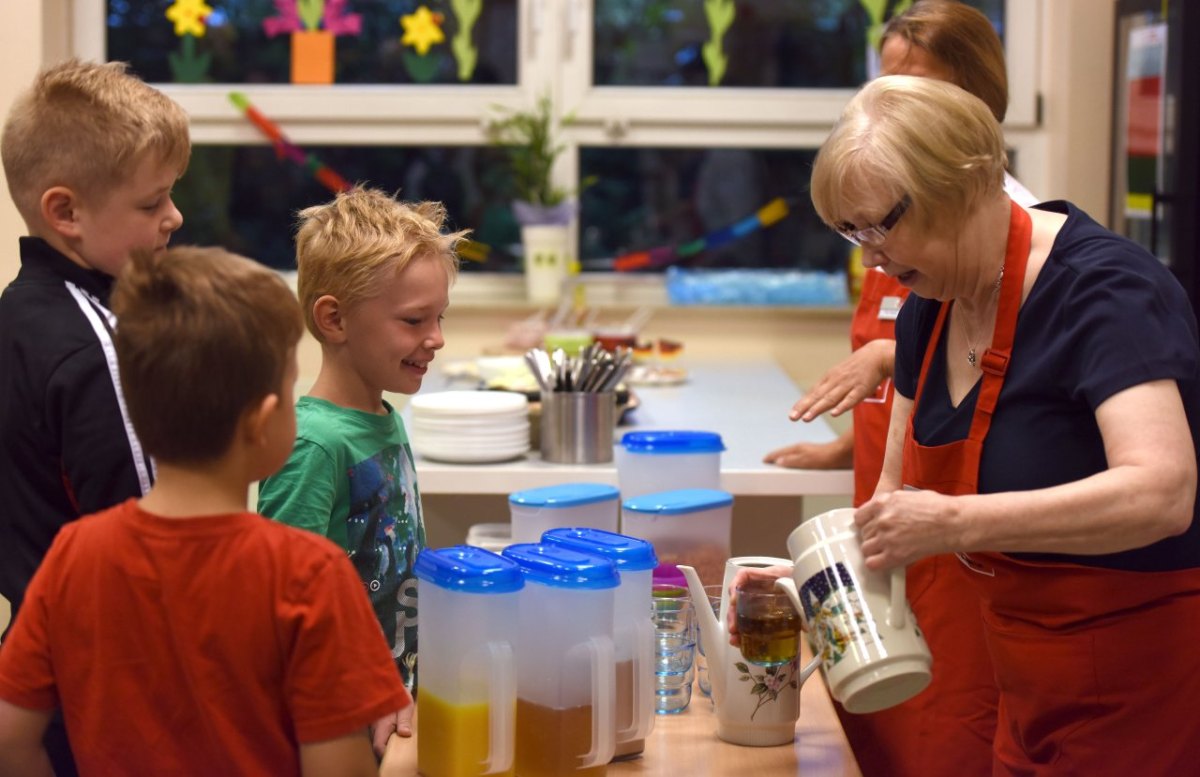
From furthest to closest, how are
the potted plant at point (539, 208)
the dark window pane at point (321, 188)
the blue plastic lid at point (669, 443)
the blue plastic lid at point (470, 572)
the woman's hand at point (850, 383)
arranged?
the dark window pane at point (321, 188) < the potted plant at point (539, 208) < the blue plastic lid at point (669, 443) < the woman's hand at point (850, 383) < the blue plastic lid at point (470, 572)

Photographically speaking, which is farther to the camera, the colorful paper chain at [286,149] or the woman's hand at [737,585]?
the colorful paper chain at [286,149]

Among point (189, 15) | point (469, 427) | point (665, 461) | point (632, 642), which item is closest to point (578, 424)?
point (469, 427)

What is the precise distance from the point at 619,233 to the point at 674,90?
0.50 m

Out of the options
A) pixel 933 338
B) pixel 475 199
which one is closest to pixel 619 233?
pixel 475 199

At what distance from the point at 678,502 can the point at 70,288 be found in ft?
2.79

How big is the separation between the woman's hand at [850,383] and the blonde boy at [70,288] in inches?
38.8

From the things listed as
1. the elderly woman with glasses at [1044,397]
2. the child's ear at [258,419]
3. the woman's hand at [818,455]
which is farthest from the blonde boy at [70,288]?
the woman's hand at [818,455]

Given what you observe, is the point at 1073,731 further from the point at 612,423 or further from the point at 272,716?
the point at 612,423

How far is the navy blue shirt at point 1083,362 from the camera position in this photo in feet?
4.57

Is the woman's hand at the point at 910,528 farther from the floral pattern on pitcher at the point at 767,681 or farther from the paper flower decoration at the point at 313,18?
the paper flower decoration at the point at 313,18

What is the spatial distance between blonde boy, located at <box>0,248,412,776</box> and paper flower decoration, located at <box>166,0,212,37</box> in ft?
11.7

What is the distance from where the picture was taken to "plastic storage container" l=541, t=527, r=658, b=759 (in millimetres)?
1450

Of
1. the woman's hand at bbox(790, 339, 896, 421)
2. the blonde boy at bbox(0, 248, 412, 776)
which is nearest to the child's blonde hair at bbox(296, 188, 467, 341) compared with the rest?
the blonde boy at bbox(0, 248, 412, 776)

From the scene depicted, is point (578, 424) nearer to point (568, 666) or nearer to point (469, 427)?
point (469, 427)
